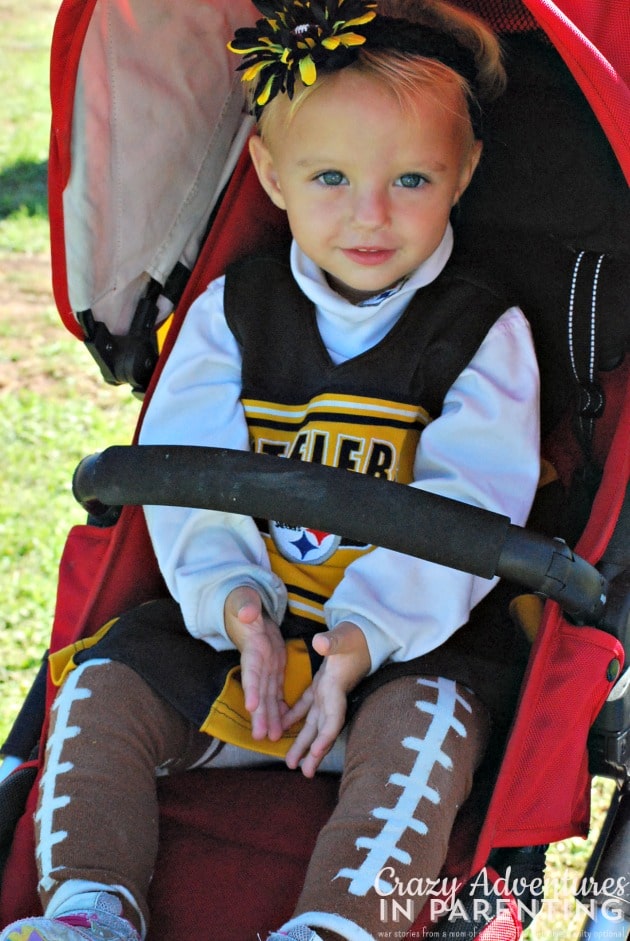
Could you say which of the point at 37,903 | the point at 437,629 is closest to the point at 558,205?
the point at 437,629

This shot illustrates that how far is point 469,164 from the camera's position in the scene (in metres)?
1.68

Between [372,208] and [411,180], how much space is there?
8 centimetres

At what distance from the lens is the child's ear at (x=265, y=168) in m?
1.73

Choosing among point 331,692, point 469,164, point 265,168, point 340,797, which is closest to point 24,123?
point 265,168

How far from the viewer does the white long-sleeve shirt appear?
4.98 feet

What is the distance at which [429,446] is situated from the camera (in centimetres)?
158

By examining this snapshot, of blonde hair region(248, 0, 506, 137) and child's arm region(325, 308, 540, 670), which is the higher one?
blonde hair region(248, 0, 506, 137)

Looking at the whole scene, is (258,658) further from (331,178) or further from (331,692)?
(331,178)

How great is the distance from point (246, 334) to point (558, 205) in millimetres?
488

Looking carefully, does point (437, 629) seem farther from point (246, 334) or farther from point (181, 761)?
point (246, 334)

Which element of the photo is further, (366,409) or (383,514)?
(366,409)

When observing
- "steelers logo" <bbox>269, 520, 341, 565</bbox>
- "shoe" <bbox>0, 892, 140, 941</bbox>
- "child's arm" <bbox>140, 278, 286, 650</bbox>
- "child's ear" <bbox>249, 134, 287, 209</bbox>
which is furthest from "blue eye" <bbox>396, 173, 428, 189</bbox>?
"shoe" <bbox>0, 892, 140, 941</bbox>

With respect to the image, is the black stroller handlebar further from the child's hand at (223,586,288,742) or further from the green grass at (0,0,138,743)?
the green grass at (0,0,138,743)

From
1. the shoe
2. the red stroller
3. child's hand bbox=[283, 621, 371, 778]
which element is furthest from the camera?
child's hand bbox=[283, 621, 371, 778]
